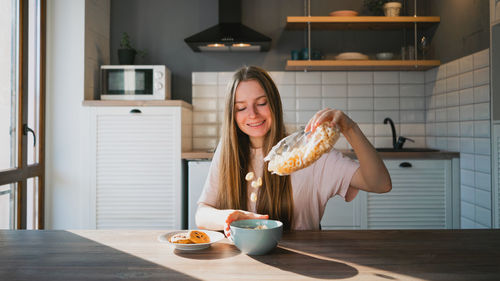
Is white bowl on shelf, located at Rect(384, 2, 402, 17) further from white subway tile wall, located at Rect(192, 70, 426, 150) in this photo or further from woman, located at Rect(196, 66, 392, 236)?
woman, located at Rect(196, 66, 392, 236)

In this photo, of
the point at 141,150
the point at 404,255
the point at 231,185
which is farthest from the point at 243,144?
the point at 141,150

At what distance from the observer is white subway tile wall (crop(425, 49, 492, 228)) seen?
256 centimetres

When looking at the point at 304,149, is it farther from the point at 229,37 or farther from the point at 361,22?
the point at 361,22

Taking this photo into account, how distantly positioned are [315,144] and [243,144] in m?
0.65

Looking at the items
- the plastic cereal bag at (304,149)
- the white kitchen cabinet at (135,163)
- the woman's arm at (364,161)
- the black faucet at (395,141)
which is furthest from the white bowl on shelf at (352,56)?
the plastic cereal bag at (304,149)

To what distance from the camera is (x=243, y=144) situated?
160 cm

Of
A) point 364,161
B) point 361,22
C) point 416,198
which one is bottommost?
point 416,198

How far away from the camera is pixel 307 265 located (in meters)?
0.88

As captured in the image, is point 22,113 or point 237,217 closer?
point 237,217

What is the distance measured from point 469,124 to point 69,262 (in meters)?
2.69

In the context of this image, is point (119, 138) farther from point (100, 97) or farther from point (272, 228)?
point (272, 228)

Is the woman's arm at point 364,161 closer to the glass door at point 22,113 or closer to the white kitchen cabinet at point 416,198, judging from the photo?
the white kitchen cabinet at point 416,198

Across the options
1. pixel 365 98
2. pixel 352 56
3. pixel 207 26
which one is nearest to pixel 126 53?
pixel 207 26

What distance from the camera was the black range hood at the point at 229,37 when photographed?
305 centimetres
